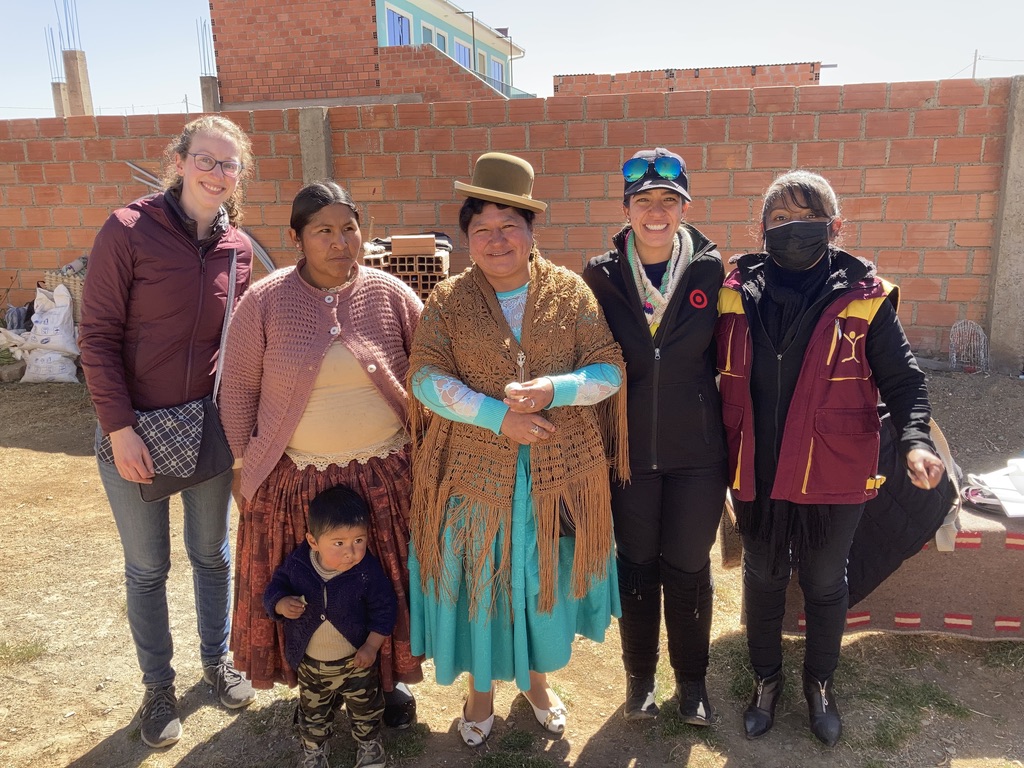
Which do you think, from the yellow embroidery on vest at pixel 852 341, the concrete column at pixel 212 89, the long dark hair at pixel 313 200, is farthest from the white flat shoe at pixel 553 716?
the concrete column at pixel 212 89

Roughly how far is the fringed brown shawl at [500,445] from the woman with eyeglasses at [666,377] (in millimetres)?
107

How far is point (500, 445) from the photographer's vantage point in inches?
88.0

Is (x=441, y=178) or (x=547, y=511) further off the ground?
(x=441, y=178)

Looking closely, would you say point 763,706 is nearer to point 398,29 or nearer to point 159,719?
point 159,719

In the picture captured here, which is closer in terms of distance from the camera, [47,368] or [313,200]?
[313,200]

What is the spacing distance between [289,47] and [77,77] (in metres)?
14.0

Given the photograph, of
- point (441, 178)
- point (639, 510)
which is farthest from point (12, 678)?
point (441, 178)

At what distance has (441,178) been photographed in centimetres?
588

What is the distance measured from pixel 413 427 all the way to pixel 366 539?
381 mm

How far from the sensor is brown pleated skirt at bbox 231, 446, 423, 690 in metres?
2.34

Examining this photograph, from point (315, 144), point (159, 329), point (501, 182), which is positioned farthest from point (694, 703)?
point (315, 144)

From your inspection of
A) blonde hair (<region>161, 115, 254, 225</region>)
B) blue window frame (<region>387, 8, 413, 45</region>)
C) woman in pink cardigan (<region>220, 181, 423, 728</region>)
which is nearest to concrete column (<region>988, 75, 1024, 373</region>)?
woman in pink cardigan (<region>220, 181, 423, 728</region>)

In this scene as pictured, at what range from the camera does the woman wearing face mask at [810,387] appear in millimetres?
2227

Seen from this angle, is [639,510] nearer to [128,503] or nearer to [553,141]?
[128,503]
